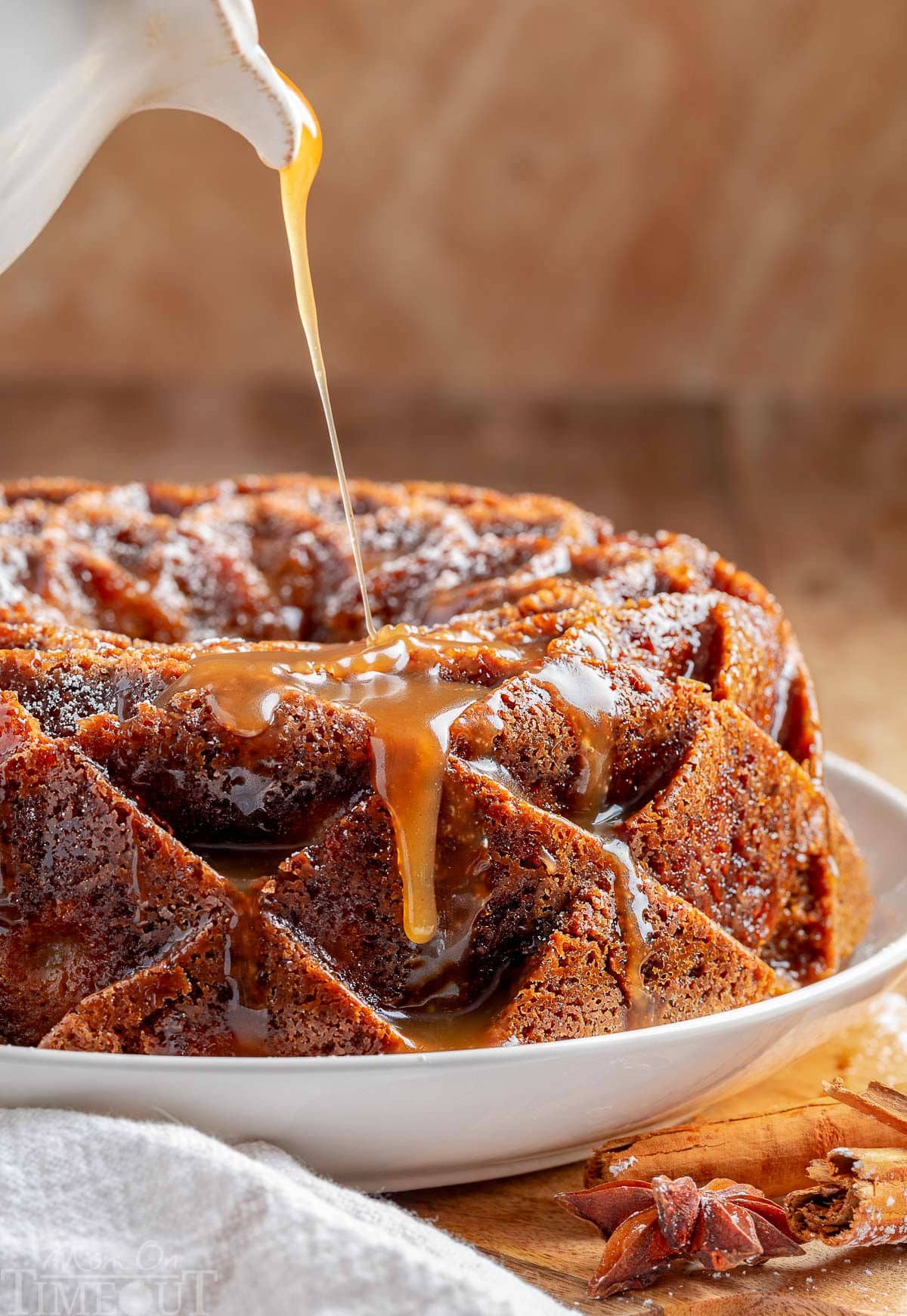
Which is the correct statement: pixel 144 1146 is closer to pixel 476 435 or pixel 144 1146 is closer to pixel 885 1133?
pixel 885 1133

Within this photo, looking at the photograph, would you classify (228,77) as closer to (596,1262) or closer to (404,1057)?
(404,1057)

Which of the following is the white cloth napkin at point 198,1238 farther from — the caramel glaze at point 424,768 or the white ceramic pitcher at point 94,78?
the white ceramic pitcher at point 94,78

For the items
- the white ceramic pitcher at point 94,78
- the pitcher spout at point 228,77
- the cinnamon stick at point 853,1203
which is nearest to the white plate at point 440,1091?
the cinnamon stick at point 853,1203

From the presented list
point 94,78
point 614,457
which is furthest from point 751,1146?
point 614,457

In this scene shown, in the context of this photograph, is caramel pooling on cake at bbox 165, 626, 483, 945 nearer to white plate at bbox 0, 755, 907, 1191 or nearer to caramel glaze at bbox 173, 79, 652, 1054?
caramel glaze at bbox 173, 79, 652, 1054

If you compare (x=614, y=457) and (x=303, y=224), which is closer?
(x=303, y=224)

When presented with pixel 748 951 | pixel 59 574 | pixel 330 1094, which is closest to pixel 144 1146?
pixel 330 1094

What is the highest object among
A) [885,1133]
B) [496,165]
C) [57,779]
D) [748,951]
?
[496,165]
